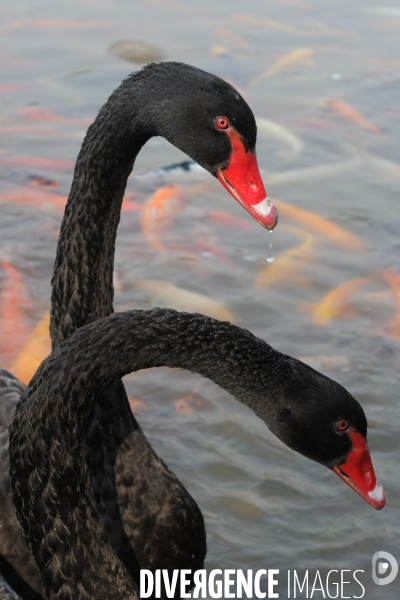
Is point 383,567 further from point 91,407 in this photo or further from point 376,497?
point 91,407

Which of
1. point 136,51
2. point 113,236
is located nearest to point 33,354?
point 113,236

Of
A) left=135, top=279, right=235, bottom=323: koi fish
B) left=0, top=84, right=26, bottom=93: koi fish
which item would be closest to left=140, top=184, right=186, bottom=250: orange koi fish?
left=135, top=279, right=235, bottom=323: koi fish

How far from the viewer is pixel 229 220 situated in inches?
215

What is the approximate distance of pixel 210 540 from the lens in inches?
142

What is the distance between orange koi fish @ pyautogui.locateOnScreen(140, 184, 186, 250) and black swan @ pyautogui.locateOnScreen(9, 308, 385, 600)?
2651 mm

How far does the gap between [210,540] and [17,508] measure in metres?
1.14

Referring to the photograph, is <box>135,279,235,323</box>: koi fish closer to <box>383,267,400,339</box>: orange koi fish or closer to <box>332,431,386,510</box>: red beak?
<box>383,267,400,339</box>: orange koi fish

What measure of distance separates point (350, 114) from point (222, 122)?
→ 3.46 metres

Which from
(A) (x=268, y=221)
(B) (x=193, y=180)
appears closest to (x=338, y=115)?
(B) (x=193, y=180)

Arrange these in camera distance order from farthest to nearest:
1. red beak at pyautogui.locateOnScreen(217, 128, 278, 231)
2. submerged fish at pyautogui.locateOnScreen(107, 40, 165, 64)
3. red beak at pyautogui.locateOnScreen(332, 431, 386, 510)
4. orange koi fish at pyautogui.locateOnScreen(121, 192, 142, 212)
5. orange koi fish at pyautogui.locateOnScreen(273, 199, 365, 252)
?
submerged fish at pyautogui.locateOnScreen(107, 40, 165, 64)
orange koi fish at pyautogui.locateOnScreen(121, 192, 142, 212)
orange koi fish at pyautogui.locateOnScreen(273, 199, 365, 252)
red beak at pyautogui.locateOnScreen(217, 128, 278, 231)
red beak at pyautogui.locateOnScreen(332, 431, 386, 510)

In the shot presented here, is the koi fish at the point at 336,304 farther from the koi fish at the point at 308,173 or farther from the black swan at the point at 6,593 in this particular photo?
the black swan at the point at 6,593

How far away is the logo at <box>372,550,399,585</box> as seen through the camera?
3.49 metres

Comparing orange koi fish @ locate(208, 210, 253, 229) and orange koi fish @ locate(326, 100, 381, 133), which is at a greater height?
orange koi fish @ locate(326, 100, 381, 133)

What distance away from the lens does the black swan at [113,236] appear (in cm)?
302
